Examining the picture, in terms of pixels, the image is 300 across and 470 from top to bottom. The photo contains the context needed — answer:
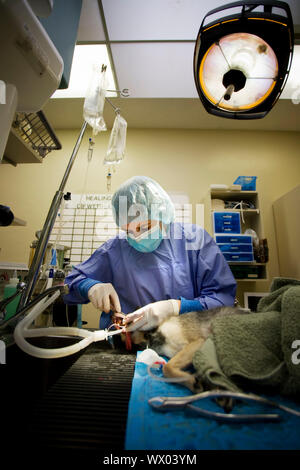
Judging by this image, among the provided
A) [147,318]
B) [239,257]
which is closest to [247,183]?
[239,257]

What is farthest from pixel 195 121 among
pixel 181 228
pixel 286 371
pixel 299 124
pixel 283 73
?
pixel 286 371

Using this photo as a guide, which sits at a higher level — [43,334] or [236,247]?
[236,247]

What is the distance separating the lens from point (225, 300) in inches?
40.7

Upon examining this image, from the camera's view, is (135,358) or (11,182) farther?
(11,182)

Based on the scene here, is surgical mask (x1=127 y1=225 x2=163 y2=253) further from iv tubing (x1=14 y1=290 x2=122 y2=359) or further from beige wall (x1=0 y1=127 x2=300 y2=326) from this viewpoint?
beige wall (x1=0 y1=127 x2=300 y2=326)

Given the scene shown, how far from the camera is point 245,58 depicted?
2.29 feet

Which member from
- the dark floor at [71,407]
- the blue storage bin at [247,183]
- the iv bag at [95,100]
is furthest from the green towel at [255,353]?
the blue storage bin at [247,183]

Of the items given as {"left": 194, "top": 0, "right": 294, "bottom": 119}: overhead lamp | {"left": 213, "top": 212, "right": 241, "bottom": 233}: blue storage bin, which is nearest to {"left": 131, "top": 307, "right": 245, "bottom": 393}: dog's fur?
{"left": 194, "top": 0, "right": 294, "bottom": 119}: overhead lamp

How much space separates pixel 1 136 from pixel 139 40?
6.35 feet

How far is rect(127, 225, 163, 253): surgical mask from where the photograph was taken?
1.21 meters

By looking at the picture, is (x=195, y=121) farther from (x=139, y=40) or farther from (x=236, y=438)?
→ (x=236, y=438)

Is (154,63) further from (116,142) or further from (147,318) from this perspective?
(147,318)

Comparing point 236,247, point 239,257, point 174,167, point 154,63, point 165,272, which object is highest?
point 154,63

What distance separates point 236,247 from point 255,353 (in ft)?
5.97
